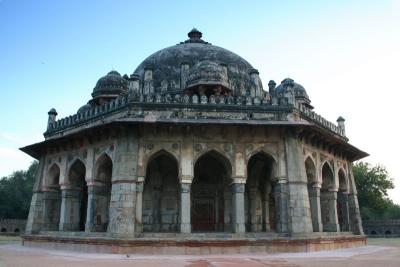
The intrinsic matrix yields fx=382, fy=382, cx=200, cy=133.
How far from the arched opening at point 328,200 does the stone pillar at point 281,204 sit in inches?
152

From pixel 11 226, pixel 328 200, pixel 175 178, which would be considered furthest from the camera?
pixel 11 226

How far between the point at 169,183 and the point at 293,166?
15.8ft

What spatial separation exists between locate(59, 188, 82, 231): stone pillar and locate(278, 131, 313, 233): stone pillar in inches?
321

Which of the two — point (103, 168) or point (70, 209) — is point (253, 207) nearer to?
point (103, 168)

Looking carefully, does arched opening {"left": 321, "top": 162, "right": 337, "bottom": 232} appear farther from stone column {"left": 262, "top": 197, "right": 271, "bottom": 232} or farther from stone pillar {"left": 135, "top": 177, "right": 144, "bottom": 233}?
stone pillar {"left": 135, "top": 177, "right": 144, "bottom": 233}

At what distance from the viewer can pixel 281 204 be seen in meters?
13.0

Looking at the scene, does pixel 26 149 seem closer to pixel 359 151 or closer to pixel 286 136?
pixel 286 136

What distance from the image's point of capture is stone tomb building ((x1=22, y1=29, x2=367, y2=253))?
491 inches

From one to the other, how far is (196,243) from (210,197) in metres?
3.64

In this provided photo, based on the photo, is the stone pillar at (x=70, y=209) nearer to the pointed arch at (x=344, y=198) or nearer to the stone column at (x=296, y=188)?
the stone column at (x=296, y=188)

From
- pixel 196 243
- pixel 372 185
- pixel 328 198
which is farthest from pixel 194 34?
pixel 372 185

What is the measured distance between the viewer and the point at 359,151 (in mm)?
17609


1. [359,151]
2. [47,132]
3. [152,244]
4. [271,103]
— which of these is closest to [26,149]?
[47,132]

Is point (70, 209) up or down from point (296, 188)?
down
